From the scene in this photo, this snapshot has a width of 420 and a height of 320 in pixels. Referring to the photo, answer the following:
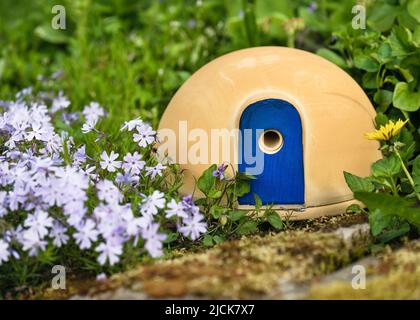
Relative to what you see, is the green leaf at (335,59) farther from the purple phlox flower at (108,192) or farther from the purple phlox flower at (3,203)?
the purple phlox flower at (3,203)

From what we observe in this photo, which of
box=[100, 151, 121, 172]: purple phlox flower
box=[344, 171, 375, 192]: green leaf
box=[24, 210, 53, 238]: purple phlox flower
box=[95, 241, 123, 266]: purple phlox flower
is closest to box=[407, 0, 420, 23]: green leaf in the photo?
box=[344, 171, 375, 192]: green leaf

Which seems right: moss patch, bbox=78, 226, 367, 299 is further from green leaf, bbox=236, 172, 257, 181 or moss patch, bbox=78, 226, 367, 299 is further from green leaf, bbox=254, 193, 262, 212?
green leaf, bbox=236, 172, 257, 181

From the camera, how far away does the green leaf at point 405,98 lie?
361cm

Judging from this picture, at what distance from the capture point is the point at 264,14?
5230 millimetres

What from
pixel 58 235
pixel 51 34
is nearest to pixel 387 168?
pixel 58 235

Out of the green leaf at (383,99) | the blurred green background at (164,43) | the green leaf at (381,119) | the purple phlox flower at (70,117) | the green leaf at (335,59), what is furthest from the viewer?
the purple phlox flower at (70,117)

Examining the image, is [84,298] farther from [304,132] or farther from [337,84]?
[337,84]

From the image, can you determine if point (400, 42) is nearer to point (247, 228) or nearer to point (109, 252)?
point (247, 228)

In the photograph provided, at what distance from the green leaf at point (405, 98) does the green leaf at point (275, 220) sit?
942 mm

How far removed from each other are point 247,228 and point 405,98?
113 cm

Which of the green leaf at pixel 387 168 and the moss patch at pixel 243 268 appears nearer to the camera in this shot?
the moss patch at pixel 243 268

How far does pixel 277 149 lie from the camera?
10.5 ft

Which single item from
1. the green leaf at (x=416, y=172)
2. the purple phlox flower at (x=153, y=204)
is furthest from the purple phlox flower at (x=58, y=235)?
the green leaf at (x=416, y=172)

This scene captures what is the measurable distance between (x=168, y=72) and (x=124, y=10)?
1062mm
